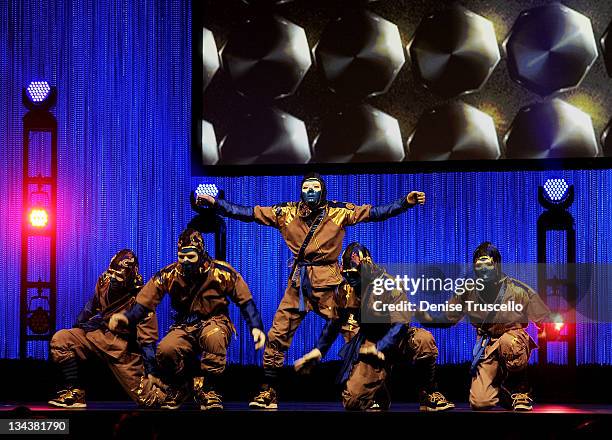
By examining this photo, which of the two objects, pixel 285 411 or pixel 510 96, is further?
pixel 510 96

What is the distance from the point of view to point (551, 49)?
6703mm

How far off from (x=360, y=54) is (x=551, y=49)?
4.10ft

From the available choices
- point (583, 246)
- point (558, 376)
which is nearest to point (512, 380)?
point (558, 376)

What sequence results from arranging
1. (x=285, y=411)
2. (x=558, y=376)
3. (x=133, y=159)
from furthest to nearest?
(x=133, y=159) < (x=558, y=376) < (x=285, y=411)

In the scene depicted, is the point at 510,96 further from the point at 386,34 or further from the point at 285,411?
the point at 285,411

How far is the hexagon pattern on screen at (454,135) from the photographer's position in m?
6.72

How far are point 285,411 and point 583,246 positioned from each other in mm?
2377

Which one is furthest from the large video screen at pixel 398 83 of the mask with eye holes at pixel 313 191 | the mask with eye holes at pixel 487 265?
the mask with eye holes at pixel 487 265

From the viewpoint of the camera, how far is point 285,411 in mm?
5727

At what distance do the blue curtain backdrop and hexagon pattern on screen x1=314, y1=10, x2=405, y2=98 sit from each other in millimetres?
638

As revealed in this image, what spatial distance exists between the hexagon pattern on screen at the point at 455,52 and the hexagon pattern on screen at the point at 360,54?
0.19 meters

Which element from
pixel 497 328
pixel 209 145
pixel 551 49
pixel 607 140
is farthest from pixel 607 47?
pixel 209 145

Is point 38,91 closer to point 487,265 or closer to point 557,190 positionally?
point 487,265

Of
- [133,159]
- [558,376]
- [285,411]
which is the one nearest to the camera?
[285,411]
